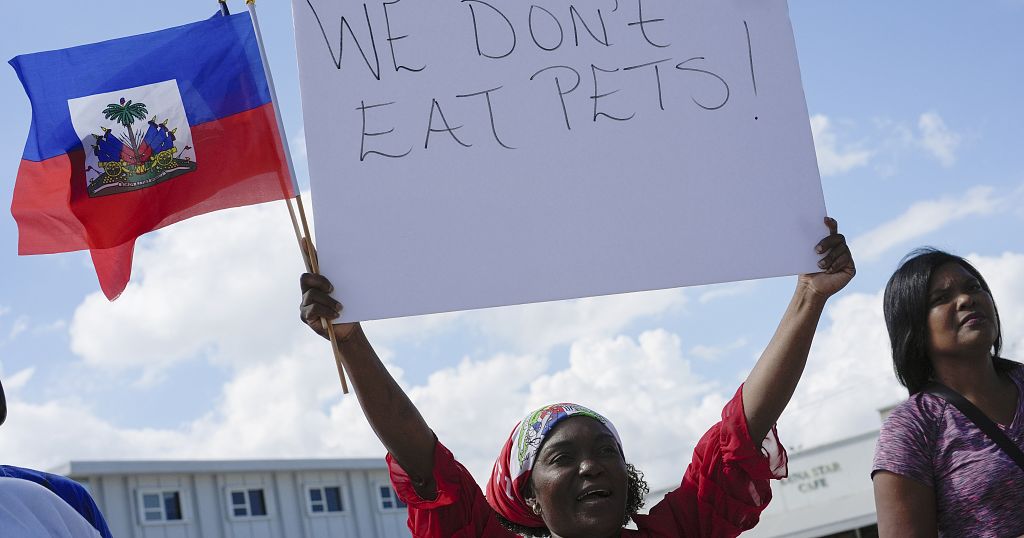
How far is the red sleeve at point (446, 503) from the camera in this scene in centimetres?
288

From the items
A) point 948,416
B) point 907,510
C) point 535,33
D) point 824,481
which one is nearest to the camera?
point 535,33

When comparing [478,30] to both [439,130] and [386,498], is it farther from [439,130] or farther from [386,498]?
[386,498]

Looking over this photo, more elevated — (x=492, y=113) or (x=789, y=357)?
(x=492, y=113)

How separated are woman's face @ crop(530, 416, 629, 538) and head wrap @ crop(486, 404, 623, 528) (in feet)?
0.11

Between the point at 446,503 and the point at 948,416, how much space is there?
1.53m

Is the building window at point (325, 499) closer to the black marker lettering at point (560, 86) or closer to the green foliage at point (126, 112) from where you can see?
the green foliage at point (126, 112)

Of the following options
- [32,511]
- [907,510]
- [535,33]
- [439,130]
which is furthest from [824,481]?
[32,511]

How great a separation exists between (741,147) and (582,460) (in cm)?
94

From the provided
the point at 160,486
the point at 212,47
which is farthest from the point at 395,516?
the point at 212,47

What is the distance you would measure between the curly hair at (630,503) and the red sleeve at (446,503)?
0.96ft

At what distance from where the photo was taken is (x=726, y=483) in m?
3.09

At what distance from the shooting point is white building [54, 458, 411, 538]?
22.5 metres

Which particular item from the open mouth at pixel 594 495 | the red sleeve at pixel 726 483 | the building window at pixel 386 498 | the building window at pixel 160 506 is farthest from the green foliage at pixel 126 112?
the building window at pixel 386 498

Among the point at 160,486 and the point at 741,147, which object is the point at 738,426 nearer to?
the point at 741,147
